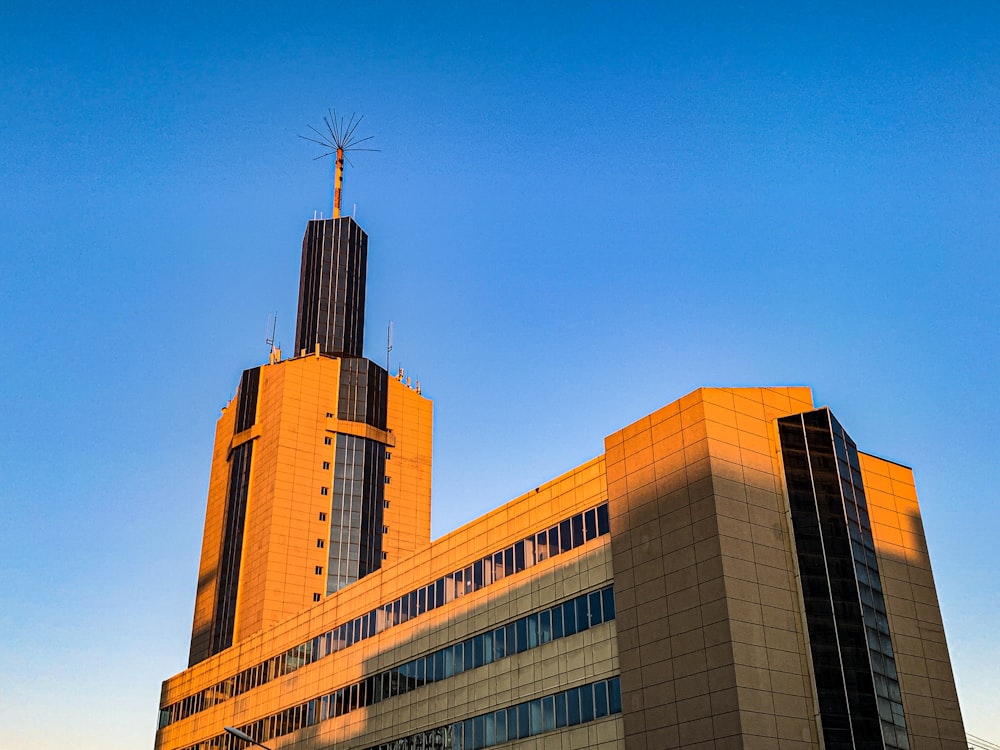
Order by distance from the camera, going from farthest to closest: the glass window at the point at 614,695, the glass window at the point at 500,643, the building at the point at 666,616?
the glass window at the point at 500,643 < the glass window at the point at 614,695 < the building at the point at 666,616

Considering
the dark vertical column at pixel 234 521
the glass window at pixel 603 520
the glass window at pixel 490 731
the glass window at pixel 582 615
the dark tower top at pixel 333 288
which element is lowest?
the glass window at pixel 490 731

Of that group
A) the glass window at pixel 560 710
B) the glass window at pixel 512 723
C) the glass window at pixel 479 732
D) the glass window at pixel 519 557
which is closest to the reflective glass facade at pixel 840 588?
the glass window at pixel 560 710

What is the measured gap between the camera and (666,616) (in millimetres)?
55000

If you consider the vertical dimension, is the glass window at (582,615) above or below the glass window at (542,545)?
below

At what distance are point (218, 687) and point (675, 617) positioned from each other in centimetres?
6628

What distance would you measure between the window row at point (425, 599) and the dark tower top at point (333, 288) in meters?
55.0

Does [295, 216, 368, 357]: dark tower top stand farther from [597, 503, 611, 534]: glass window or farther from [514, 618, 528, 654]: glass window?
[597, 503, 611, 534]: glass window

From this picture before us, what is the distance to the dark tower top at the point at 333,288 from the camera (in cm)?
14675

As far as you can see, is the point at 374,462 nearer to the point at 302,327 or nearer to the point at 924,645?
the point at 302,327

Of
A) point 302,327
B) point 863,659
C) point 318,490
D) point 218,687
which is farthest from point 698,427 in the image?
point 302,327

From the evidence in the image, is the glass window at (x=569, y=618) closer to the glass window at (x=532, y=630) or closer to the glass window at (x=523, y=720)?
the glass window at (x=532, y=630)

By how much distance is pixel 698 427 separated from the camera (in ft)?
187

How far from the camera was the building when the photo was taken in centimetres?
5275

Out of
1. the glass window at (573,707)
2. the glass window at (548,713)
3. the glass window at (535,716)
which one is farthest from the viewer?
the glass window at (535,716)
